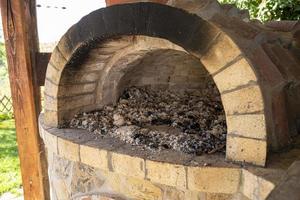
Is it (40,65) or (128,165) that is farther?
(40,65)

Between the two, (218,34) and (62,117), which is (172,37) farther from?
(62,117)

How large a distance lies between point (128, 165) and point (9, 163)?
4.61m

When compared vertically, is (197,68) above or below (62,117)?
above

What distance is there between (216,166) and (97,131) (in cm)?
82

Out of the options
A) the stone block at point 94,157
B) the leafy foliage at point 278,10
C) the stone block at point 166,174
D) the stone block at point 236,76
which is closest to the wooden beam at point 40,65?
the stone block at point 94,157

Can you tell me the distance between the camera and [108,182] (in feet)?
5.14

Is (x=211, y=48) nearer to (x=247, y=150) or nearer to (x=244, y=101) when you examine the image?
(x=244, y=101)

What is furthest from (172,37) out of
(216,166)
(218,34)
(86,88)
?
(86,88)

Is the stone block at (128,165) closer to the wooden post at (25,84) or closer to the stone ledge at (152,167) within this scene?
the stone ledge at (152,167)

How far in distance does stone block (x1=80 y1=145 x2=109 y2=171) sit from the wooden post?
113 cm

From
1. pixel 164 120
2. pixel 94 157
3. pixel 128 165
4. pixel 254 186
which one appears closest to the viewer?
pixel 254 186

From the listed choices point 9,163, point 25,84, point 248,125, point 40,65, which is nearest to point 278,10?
point 40,65

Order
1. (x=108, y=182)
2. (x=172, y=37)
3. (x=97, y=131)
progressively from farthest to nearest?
1. (x=97, y=131)
2. (x=108, y=182)
3. (x=172, y=37)

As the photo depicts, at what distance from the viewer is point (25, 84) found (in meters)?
2.51
